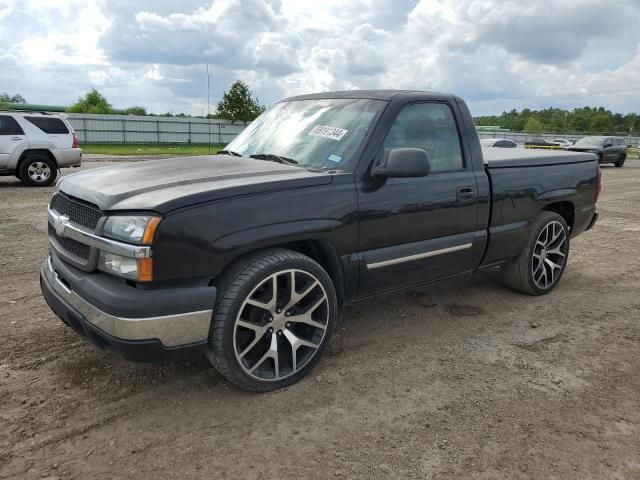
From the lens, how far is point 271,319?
9.81 feet

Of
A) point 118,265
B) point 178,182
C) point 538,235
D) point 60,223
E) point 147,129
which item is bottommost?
point 538,235

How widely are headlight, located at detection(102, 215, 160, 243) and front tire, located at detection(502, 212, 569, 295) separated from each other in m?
3.51

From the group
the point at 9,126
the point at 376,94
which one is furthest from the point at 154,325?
the point at 9,126

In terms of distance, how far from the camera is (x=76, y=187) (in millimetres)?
3113

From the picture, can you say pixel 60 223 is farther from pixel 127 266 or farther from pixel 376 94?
pixel 376 94

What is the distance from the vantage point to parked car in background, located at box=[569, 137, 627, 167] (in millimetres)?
25703

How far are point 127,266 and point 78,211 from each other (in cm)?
69

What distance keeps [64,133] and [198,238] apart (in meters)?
11.3

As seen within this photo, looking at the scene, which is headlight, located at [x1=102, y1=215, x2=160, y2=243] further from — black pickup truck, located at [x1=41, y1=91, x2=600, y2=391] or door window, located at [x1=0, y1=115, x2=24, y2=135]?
door window, located at [x1=0, y1=115, x2=24, y2=135]

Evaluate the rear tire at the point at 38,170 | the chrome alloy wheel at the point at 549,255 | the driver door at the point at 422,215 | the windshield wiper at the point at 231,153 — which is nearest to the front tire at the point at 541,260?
the chrome alloy wheel at the point at 549,255

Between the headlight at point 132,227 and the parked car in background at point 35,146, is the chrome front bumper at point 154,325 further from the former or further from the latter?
the parked car in background at point 35,146

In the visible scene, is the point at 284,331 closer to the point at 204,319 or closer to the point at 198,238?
the point at 204,319

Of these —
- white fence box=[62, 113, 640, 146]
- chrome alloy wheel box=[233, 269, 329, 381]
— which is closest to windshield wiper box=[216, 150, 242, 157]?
chrome alloy wheel box=[233, 269, 329, 381]

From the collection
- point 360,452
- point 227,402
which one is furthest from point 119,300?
point 360,452
